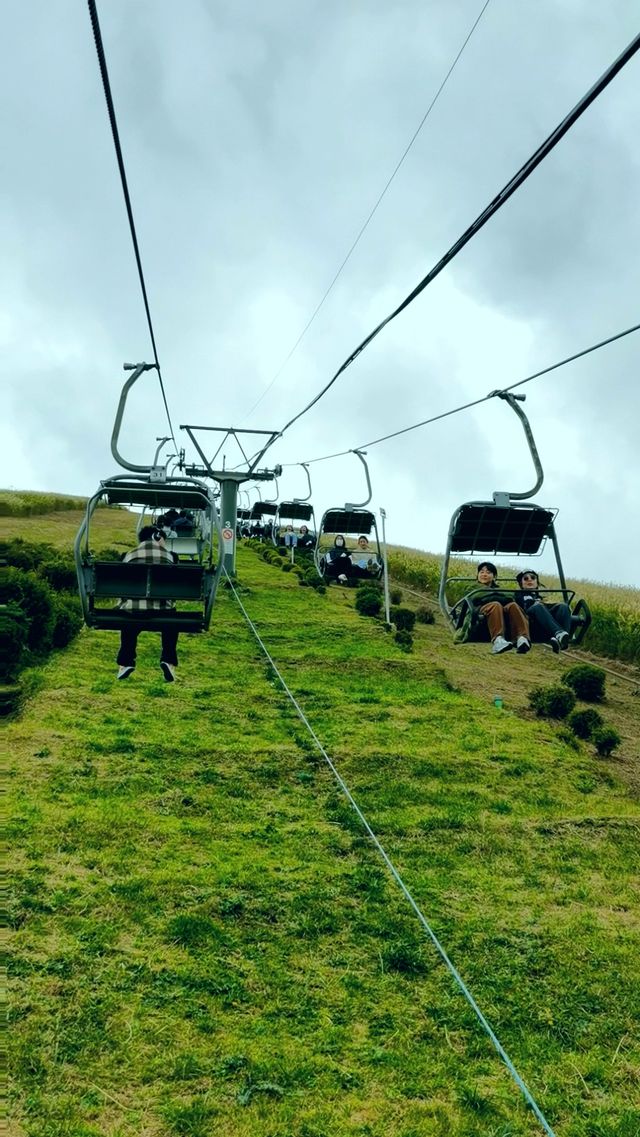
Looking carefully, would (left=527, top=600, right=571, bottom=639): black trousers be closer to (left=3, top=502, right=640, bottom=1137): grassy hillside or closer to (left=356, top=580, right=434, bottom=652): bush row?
(left=3, top=502, right=640, bottom=1137): grassy hillside

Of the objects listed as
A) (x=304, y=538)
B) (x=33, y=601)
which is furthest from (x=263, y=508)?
(x=33, y=601)

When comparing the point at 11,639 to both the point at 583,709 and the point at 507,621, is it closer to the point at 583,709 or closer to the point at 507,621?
the point at 507,621

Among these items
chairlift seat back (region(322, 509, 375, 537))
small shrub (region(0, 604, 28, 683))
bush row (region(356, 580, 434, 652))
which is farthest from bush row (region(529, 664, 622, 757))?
small shrub (region(0, 604, 28, 683))

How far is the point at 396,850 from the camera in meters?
12.0

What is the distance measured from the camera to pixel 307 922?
32.9 feet

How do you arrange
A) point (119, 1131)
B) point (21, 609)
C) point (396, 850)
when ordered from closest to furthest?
1. point (119, 1131)
2. point (396, 850)
3. point (21, 609)

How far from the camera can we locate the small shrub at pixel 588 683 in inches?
841

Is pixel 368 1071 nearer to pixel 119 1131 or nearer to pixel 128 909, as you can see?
pixel 119 1131

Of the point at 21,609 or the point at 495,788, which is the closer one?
the point at 495,788

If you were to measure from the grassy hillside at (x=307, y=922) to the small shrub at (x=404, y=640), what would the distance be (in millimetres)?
6484

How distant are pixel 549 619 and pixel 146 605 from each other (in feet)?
16.9

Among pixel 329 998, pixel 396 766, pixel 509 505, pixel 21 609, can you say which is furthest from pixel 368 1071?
pixel 21 609

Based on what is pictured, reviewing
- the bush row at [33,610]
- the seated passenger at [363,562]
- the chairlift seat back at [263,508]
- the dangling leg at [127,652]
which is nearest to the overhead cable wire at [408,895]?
the seated passenger at [363,562]

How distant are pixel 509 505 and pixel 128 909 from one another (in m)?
6.59
